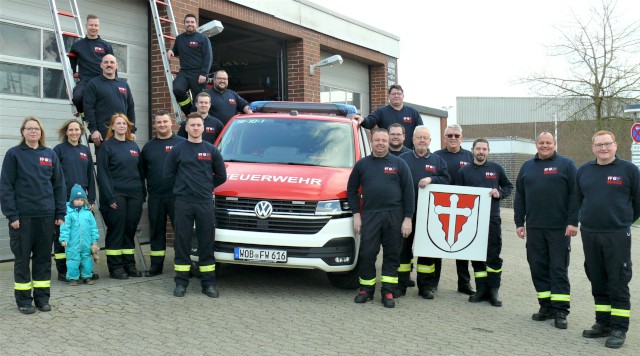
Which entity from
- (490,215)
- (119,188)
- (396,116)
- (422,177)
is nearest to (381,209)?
(422,177)

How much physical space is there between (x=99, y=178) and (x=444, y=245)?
158 inches

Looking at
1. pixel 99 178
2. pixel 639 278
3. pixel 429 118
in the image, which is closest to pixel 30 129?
pixel 99 178

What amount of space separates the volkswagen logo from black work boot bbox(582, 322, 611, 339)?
3.32 metres

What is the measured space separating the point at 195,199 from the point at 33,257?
5.46 feet

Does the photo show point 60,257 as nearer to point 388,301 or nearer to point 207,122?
point 207,122

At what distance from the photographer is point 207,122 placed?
8.58 m

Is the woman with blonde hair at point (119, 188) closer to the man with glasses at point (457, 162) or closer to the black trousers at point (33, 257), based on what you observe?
the black trousers at point (33, 257)

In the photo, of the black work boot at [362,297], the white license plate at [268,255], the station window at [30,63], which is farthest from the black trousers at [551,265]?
the station window at [30,63]

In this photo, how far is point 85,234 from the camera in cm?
734

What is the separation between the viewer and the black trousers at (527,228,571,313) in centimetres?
659

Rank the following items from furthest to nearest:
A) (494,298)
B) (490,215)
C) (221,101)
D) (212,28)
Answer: (212,28)
(221,101)
(490,215)
(494,298)

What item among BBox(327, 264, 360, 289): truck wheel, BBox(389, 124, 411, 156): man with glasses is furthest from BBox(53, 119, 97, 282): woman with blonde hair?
BBox(389, 124, 411, 156): man with glasses

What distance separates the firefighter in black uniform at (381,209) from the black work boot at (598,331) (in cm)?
194

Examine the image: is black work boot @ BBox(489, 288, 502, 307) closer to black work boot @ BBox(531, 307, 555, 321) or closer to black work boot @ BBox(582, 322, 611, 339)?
black work boot @ BBox(531, 307, 555, 321)
